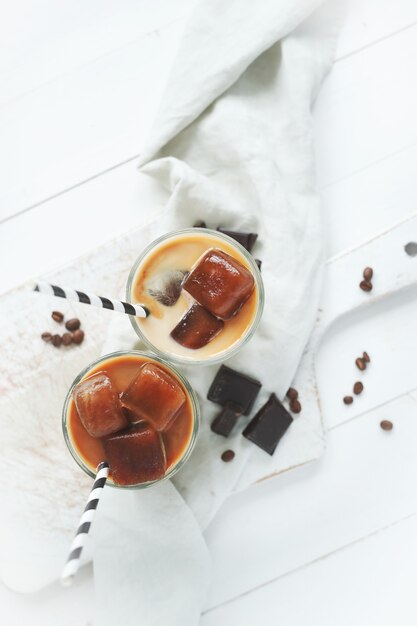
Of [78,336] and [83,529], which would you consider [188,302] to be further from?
[83,529]

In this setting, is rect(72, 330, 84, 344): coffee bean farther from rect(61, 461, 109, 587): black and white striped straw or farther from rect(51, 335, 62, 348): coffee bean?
rect(61, 461, 109, 587): black and white striped straw

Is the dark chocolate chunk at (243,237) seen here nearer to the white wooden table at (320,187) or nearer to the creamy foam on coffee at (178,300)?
the creamy foam on coffee at (178,300)

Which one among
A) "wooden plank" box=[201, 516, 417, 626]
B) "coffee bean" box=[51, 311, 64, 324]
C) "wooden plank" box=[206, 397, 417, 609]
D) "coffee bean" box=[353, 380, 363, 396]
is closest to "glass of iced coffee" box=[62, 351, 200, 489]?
"coffee bean" box=[51, 311, 64, 324]

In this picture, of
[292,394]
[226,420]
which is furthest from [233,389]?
[292,394]

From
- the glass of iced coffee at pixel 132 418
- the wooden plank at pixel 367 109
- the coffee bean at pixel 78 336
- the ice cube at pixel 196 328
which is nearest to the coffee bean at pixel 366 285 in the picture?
the wooden plank at pixel 367 109

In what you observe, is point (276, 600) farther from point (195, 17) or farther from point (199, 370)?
point (195, 17)
